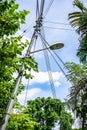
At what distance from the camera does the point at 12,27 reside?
32.7ft

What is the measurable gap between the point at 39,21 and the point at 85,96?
5.40 meters

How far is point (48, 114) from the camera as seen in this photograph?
206ft

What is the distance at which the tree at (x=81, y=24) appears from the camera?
15.5 m

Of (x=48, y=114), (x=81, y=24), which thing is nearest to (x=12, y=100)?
(x=81, y=24)

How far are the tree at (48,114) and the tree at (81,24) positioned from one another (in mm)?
45816

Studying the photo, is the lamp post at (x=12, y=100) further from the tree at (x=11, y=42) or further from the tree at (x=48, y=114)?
the tree at (x=48, y=114)

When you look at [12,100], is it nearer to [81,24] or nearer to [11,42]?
[11,42]

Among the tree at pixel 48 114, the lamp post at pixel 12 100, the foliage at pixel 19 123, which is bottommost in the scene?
the tree at pixel 48 114

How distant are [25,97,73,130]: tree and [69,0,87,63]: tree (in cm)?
4582

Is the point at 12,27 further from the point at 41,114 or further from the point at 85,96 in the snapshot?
the point at 41,114

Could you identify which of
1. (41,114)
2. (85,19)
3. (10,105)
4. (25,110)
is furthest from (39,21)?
(41,114)

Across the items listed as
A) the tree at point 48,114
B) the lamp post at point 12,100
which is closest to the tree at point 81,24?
the lamp post at point 12,100

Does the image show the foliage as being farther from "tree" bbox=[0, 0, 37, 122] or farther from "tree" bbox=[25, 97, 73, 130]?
"tree" bbox=[25, 97, 73, 130]

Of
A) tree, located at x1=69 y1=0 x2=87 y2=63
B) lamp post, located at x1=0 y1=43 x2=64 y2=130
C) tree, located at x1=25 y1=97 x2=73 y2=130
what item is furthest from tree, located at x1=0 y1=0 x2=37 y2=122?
tree, located at x1=25 y1=97 x2=73 y2=130
